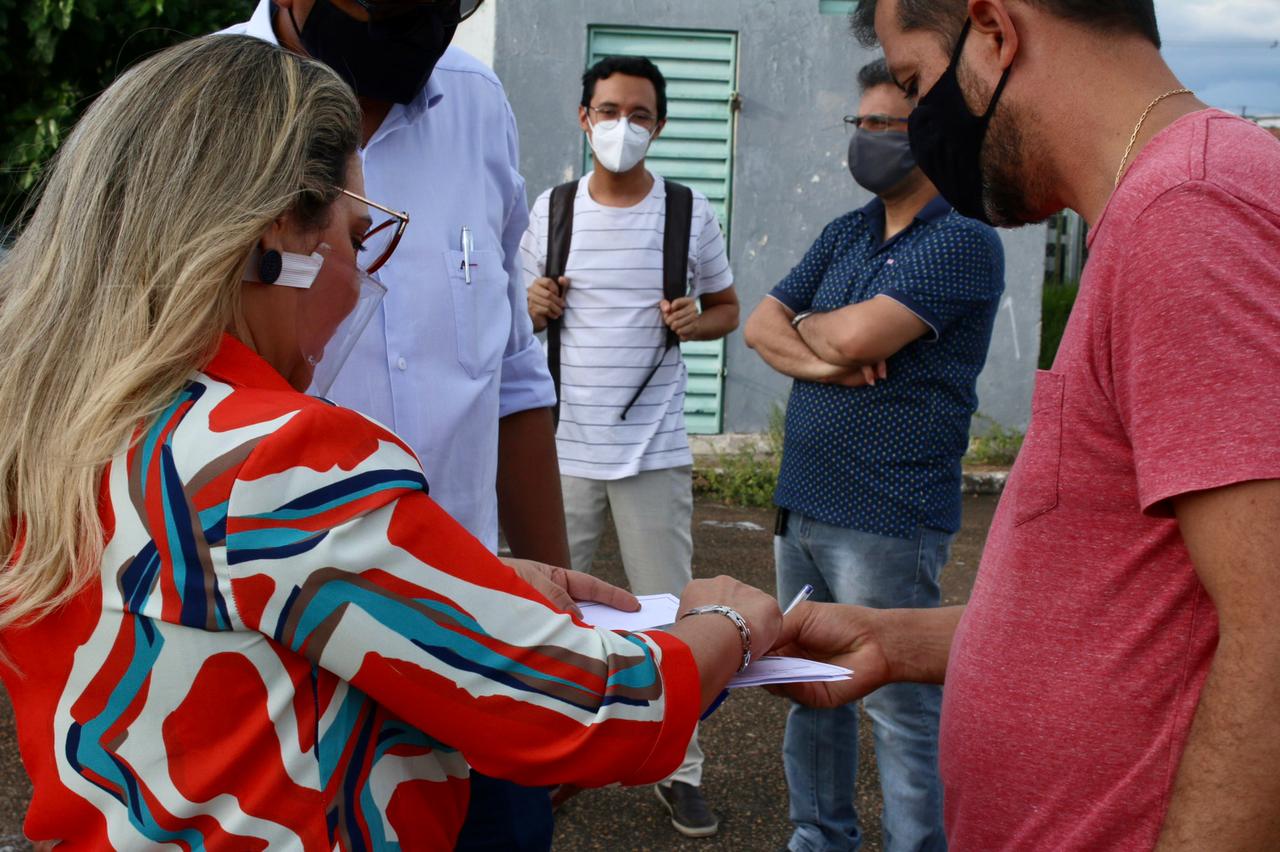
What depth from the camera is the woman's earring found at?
1.49 m

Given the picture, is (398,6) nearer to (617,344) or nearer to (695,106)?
(617,344)

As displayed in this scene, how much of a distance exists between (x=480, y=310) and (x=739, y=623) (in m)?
0.89

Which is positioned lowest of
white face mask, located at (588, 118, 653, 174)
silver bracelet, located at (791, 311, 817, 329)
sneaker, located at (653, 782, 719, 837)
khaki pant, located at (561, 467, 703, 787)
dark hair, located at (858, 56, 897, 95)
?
sneaker, located at (653, 782, 719, 837)

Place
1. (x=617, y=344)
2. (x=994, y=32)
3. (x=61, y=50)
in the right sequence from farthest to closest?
(x=61, y=50) → (x=617, y=344) → (x=994, y=32)

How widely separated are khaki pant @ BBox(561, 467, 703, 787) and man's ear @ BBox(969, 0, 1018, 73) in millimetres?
2644

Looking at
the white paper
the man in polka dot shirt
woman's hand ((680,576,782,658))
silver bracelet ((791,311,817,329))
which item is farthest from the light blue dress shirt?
silver bracelet ((791,311,817,329))

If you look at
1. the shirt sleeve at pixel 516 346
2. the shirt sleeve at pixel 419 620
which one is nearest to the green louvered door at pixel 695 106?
the shirt sleeve at pixel 516 346

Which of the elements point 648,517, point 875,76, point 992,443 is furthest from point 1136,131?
point 992,443

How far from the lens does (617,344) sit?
433cm

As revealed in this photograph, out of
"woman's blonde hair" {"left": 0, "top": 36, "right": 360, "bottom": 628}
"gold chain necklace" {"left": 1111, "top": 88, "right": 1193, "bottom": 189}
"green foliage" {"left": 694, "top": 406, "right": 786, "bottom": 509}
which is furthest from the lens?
"green foliage" {"left": 694, "top": 406, "right": 786, "bottom": 509}

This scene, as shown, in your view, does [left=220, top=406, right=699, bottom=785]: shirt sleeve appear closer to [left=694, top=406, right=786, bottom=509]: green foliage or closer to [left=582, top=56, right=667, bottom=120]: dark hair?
[left=582, top=56, right=667, bottom=120]: dark hair

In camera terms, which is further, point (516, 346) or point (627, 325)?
point (627, 325)

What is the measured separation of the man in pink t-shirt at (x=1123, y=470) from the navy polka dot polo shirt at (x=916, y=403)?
→ 1.54 metres

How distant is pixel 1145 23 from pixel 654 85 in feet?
11.3
